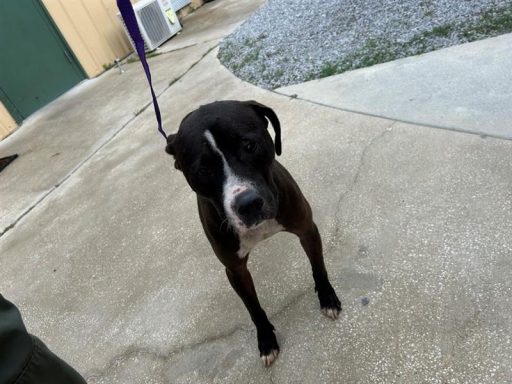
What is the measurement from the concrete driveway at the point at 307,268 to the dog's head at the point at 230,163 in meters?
0.87

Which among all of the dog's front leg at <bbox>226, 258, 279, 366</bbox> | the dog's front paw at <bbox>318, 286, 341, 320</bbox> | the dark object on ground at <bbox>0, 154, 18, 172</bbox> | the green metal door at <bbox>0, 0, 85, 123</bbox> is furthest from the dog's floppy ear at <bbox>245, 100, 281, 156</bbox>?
the green metal door at <bbox>0, 0, 85, 123</bbox>

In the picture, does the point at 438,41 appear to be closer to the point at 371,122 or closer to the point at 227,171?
the point at 371,122

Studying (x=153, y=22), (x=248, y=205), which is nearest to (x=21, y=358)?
(x=248, y=205)

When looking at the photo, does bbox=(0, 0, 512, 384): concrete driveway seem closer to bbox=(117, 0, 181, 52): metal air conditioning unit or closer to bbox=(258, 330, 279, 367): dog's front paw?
bbox=(258, 330, 279, 367): dog's front paw

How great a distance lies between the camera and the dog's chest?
2.04m

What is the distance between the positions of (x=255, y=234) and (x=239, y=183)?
0.40 meters

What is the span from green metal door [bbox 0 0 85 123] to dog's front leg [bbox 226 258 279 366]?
7.12m

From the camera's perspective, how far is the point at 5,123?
747cm

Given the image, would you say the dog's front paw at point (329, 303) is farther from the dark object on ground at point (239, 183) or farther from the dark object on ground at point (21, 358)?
the dark object on ground at point (21, 358)

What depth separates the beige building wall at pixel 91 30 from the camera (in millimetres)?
8625

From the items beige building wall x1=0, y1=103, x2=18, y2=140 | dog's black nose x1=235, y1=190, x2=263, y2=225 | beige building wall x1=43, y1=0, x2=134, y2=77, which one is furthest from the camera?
beige building wall x1=43, y1=0, x2=134, y2=77

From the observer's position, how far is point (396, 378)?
195cm

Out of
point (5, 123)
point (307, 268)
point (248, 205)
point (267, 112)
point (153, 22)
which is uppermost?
point (267, 112)

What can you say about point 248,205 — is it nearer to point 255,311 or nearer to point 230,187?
point 230,187
